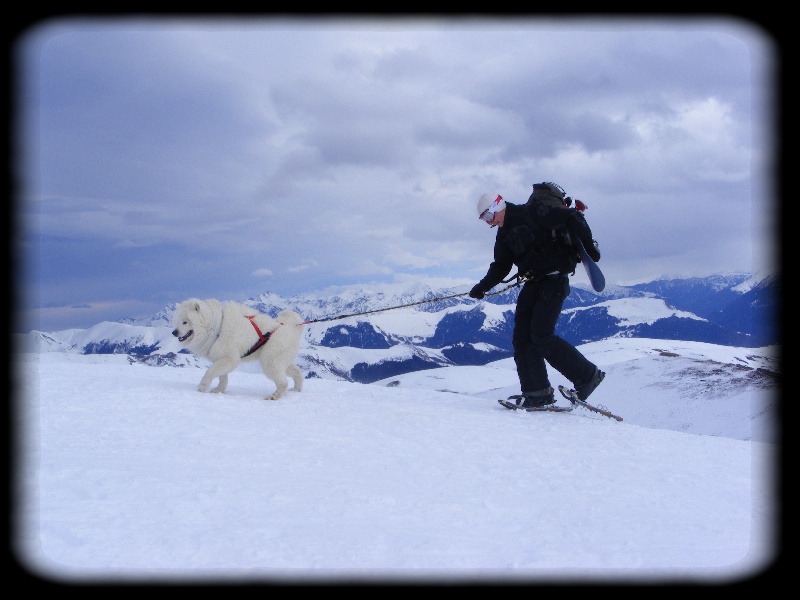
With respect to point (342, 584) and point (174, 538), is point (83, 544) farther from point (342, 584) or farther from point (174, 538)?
point (342, 584)

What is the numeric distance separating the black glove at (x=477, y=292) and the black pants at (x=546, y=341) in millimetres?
552

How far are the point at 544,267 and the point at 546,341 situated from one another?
0.93 meters

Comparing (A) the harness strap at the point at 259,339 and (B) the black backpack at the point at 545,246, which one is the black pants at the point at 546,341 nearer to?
(B) the black backpack at the point at 545,246

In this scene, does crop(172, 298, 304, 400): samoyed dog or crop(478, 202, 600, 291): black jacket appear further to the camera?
crop(172, 298, 304, 400): samoyed dog

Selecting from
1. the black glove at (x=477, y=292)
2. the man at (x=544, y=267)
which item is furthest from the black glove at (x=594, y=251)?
the black glove at (x=477, y=292)

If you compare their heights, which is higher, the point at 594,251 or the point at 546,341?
the point at 594,251

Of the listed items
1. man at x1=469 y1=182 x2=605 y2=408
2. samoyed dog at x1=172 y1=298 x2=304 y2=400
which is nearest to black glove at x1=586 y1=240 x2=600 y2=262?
man at x1=469 y1=182 x2=605 y2=408

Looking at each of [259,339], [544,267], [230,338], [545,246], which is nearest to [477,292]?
[544,267]

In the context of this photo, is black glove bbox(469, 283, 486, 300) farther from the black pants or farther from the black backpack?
the black backpack

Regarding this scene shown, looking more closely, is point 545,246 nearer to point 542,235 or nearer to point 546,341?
point 542,235

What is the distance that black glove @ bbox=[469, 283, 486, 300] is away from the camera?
7660 mm

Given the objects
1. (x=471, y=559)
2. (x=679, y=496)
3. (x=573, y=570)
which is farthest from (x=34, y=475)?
(x=679, y=496)

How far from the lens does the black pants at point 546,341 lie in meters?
7.13

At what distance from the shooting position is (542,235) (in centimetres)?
713
